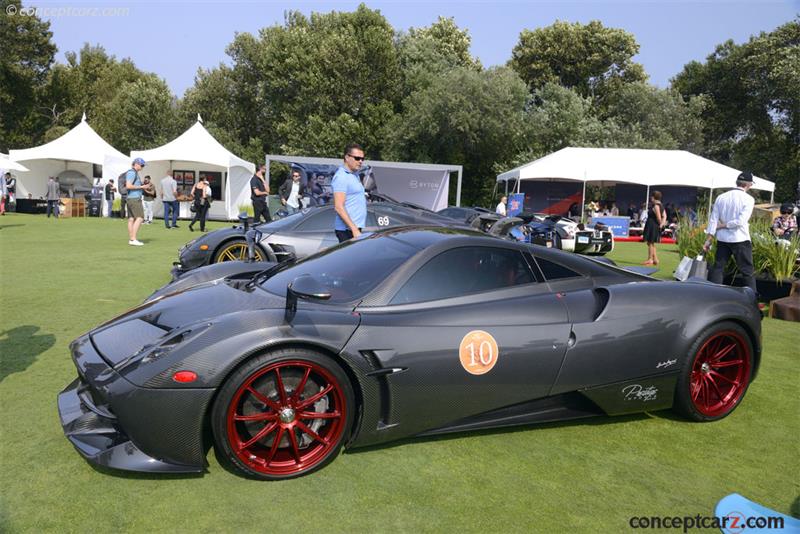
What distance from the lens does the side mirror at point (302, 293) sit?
121 inches

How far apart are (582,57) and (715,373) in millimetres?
44439

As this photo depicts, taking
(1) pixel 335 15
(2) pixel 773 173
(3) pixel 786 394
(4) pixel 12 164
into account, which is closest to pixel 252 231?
(3) pixel 786 394

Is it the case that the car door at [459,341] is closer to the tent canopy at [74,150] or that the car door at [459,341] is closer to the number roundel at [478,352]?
the number roundel at [478,352]

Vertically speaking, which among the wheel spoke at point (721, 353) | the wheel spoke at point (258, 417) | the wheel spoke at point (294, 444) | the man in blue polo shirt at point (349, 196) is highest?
the man in blue polo shirt at point (349, 196)

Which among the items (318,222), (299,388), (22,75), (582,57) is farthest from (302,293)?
(22,75)

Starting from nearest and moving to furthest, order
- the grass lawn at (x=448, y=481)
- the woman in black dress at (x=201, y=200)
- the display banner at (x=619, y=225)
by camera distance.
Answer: the grass lawn at (x=448, y=481)
the woman in black dress at (x=201, y=200)
the display banner at (x=619, y=225)

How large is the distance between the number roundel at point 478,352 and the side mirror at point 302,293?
2.47 ft

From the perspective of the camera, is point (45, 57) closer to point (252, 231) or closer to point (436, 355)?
point (252, 231)

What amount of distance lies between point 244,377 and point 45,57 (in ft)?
167

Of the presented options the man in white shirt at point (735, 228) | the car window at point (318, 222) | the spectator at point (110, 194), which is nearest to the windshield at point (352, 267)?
the car window at point (318, 222)

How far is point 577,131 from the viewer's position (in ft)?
112

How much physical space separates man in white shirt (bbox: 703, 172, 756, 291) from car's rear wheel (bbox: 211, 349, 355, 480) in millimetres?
5581

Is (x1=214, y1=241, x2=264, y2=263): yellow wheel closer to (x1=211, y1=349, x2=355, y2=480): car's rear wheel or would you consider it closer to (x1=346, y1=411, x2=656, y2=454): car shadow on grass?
(x1=346, y1=411, x2=656, y2=454): car shadow on grass

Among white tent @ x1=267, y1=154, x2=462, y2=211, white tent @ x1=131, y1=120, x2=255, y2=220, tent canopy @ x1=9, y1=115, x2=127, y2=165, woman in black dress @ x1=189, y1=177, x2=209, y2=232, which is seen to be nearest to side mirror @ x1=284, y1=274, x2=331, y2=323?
woman in black dress @ x1=189, y1=177, x2=209, y2=232
